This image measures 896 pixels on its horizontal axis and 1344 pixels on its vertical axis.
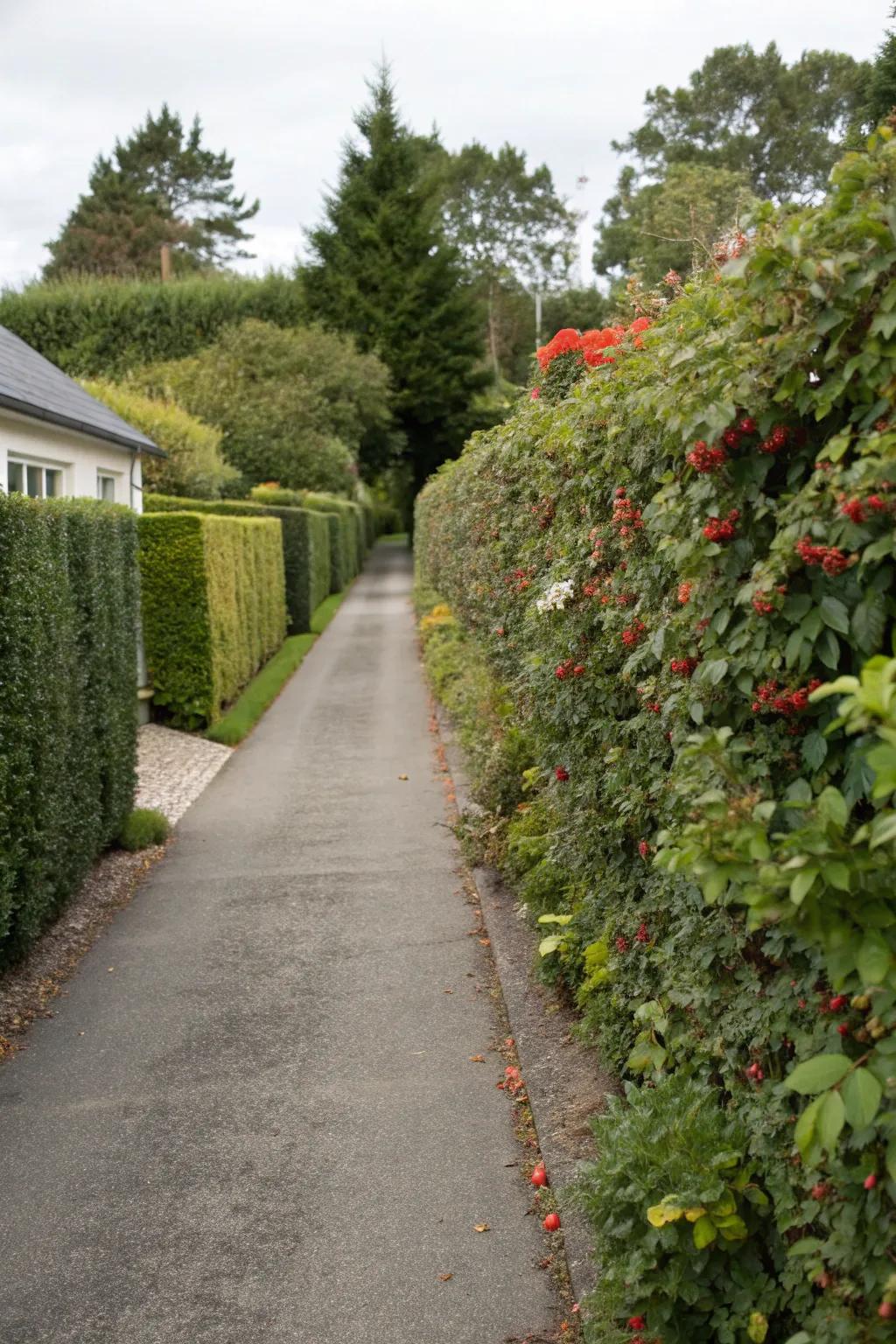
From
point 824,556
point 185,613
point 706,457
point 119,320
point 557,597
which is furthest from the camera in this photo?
point 119,320

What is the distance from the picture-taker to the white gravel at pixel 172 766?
11070 millimetres

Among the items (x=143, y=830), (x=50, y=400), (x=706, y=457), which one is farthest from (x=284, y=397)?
(x=706, y=457)

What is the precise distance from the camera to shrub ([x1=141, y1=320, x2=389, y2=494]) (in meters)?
34.4

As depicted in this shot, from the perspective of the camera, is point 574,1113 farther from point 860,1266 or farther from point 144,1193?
point 860,1266

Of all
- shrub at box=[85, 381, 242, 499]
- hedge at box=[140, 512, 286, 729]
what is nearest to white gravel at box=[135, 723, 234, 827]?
hedge at box=[140, 512, 286, 729]

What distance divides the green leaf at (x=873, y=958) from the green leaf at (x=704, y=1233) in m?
0.97

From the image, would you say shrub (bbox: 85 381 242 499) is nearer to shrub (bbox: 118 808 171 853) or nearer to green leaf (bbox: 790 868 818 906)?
shrub (bbox: 118 808 171 853)

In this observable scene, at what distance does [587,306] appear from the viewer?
55.1m

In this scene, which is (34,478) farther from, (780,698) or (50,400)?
(780,698)

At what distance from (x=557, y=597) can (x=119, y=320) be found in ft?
130

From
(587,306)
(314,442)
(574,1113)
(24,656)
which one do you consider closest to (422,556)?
(314,442)

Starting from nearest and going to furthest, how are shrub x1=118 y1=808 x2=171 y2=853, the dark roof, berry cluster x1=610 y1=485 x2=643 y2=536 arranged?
1. berry cluster x1=610 y1=485 x2=643 y2=536
2. shrub x1=118 y1=808 x2=171 y2=853
3. the dark roof

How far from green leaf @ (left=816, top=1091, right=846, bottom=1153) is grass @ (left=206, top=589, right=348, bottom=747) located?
1221 cm

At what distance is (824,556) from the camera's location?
2.28 meters
